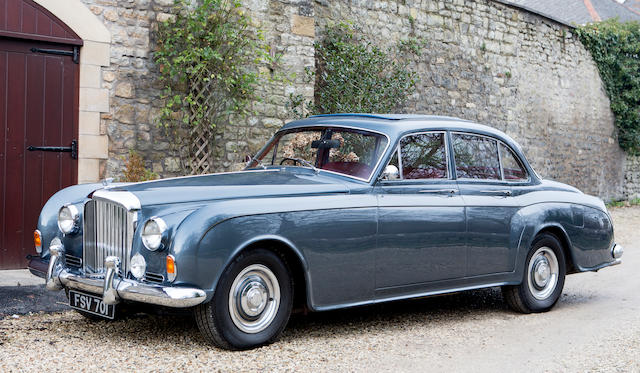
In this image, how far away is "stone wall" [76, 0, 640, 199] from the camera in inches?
328

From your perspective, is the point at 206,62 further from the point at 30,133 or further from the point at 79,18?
the point at 30,133

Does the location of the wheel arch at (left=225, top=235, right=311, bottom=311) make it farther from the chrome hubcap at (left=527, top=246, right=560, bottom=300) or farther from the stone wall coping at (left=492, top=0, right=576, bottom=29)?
the stone wall coping at (left=492, top=0, right=576, bottom=29)

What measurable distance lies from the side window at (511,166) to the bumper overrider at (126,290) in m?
3.18

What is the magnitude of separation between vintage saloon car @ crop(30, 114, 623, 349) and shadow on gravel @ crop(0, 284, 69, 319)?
0.71 meters

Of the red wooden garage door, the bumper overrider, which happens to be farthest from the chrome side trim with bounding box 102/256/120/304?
the red wooden garage door

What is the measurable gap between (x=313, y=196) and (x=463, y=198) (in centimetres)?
145

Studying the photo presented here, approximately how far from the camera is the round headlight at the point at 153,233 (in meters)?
4.27

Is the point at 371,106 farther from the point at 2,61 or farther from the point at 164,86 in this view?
the point at 2,61

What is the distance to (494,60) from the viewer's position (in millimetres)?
14641

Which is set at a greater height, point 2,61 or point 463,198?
point 2,61

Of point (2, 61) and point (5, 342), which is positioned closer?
point (5, 342)

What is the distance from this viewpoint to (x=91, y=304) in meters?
4.64

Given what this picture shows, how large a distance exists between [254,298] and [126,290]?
781 mm

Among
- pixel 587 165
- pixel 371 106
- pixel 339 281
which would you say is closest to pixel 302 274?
pixel 339 281
